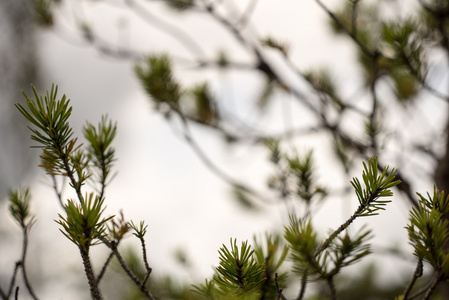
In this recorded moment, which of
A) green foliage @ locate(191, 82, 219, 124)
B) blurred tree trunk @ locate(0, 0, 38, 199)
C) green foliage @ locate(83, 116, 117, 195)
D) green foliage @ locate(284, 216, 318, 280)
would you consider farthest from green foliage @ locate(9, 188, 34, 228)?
blurred tree trunk @ locate(0, 0, 38, 199)

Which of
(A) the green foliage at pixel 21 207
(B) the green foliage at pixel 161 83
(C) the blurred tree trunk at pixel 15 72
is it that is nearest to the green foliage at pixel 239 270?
(A) the green foliage at pixel 21 207

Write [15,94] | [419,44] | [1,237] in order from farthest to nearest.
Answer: [15,94] → [1,237] → [419,44]

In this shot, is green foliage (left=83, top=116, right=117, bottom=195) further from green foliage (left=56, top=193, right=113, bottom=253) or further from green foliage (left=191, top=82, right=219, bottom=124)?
green foliage (left=191, top=82, right=219, bottom=124)

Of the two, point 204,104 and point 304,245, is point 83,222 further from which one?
point 204,104

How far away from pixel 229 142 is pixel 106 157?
557mm

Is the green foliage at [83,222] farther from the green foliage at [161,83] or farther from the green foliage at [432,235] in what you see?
the green foliage at [161,83]

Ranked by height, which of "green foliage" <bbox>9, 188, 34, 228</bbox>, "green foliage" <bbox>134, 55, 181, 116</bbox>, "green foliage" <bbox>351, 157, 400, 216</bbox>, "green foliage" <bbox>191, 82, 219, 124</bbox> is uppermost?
"green foliage" <bbox>191, 82, 219, 124</bbox>

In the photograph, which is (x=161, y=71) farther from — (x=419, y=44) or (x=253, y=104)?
(x=253, y=104)

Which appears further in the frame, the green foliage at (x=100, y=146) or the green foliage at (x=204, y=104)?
the green foliage at (x=204, y=104)

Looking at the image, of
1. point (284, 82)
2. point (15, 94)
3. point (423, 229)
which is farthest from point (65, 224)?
point (15, 94)

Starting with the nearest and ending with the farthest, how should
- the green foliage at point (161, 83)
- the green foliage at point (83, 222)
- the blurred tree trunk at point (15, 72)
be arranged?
1. the green foliage at point (83, 222)
2. the green foliage at point (161, 83)
3. the blurred tree trunk at point (15, 72)

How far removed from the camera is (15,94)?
2844mm

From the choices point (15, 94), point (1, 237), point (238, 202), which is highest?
point (15, 94)

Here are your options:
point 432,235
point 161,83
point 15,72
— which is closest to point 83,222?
point 432,235
